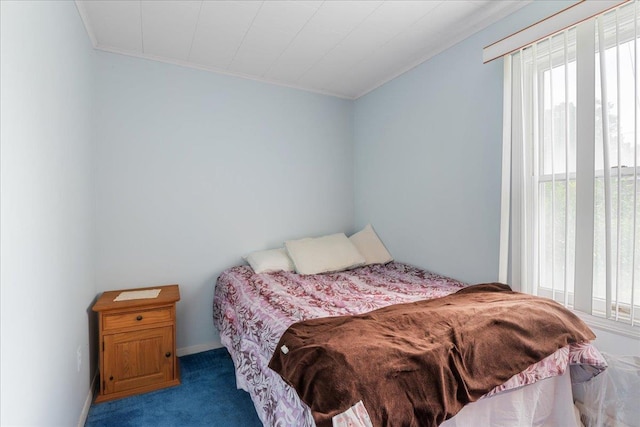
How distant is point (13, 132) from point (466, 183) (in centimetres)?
241

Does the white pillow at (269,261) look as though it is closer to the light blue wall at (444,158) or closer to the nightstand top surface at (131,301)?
the nightstand top surface at (131,301)

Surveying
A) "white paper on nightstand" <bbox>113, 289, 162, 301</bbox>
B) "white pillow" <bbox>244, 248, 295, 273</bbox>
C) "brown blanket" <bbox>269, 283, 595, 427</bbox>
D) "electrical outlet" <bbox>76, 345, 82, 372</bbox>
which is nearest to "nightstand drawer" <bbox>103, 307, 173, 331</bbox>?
"white paper on nightstand" <bbox>113, 289, 162, 301</bbox>

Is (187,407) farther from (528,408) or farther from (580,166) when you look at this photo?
(580,166)

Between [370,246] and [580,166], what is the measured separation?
1827mm

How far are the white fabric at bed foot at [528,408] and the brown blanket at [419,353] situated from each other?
155 millimetres

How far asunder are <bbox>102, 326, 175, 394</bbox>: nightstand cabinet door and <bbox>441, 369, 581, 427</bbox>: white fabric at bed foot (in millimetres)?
1933

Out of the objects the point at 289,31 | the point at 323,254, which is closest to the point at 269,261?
the point at 323,254

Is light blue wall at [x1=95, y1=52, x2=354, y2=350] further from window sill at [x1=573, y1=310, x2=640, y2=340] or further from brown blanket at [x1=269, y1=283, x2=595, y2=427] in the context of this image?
window sill at [x1=573, y1=310, x2=640, y2=340]

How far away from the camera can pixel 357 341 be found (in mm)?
1180

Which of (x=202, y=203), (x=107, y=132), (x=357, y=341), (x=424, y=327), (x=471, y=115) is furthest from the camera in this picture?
(x=202, y=203)

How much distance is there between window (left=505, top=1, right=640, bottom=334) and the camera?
149 cm

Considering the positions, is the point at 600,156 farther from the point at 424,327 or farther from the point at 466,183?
the point at 424,327

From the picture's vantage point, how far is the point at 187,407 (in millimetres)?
2021

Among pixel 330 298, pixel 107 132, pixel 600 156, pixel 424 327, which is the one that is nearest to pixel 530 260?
pixel 600 156
